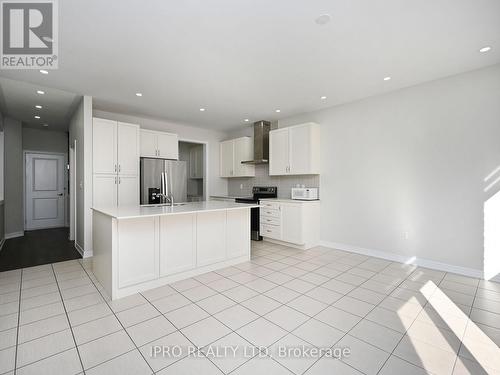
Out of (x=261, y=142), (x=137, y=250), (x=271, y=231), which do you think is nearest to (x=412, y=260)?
(x=271, y=231)

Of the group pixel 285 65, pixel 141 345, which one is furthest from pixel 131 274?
pixel 285 65

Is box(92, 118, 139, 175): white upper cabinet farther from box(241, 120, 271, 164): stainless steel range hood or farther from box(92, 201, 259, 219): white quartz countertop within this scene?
box(241, 120, 271, 164): stainless steel range hood

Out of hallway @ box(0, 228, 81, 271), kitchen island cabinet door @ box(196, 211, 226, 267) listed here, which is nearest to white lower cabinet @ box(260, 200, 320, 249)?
kitchen island cabinet door @ box(196, 211, 226, 267)

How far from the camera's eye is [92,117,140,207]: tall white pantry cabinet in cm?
406

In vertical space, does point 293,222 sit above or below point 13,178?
below

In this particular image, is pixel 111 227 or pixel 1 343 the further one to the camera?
pixel 111 227

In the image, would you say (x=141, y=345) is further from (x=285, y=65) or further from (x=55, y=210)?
(x=55, y=210)

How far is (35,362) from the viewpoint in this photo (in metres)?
1.58

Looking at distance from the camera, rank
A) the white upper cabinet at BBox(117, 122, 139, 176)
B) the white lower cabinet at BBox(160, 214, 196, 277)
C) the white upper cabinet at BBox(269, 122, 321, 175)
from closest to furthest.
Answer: the white lower cabinet at BBox(160, 214, 196, 277) < the white upper cabinet at BBox(117, 122, 139, 176) < the white upper cabinet at BBox(269, 122, 321, 175)

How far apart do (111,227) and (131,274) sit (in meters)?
0.58

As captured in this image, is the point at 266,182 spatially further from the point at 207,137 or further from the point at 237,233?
the point at 237,233

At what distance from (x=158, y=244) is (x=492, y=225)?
4.15 metres

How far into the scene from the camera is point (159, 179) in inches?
190

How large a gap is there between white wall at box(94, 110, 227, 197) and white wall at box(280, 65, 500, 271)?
3178 millimetres
